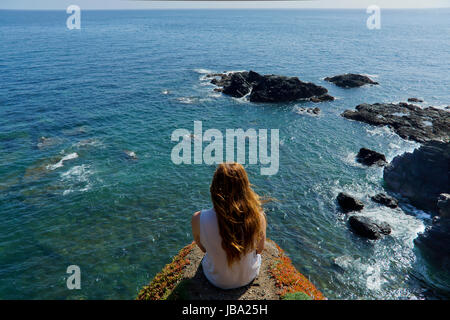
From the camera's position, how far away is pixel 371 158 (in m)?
38.7

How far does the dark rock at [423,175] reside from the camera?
3064 centimetres

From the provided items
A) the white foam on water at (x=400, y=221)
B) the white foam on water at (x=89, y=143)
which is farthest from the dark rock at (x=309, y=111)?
the white foam on water at (x=89, y=143)

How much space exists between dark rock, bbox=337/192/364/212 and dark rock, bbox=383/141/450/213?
6483 mm

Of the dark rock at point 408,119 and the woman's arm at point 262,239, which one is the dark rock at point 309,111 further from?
the woman's arm at point 262,239

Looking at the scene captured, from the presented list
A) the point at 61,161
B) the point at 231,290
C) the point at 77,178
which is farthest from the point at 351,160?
the point at 61,161

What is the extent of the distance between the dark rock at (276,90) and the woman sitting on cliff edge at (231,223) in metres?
54.5

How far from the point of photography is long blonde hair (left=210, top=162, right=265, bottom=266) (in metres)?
8.15

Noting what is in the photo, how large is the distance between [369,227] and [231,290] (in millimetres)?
20859

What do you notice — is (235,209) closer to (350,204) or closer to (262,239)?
(262,239)

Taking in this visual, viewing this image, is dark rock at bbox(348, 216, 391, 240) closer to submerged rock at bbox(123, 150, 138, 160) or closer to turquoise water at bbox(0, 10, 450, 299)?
turquoise water at bbox(0, 10, 450, 299)

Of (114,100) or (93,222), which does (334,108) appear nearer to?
(114,100)

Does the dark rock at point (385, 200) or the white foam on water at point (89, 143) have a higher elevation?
the white foam on water at point (89, 143)
